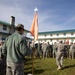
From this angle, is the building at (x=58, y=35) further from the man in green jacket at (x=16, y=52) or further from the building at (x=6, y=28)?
the man in green jacket at (x=16, y=52)

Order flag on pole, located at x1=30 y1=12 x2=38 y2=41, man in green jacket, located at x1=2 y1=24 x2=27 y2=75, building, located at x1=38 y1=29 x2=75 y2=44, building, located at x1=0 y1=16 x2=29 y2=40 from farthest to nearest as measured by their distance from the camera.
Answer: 1. building, located at x1=38 y1=29 x2=75 y2=44
2. building, located at x1=0 y1=16 x2=29 y2=40
3. flag on pole, located at x1=30 y1=12 x2=38 y2=41
4. man in green jacket, located at x1=2 y1=24 x2=27 y2=75

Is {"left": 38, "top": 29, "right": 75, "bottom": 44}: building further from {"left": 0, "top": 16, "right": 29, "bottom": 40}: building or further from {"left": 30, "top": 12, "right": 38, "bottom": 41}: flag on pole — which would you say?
{"left": 30, "top": 12, "right": 38, "bottom": 41}: flag on pole

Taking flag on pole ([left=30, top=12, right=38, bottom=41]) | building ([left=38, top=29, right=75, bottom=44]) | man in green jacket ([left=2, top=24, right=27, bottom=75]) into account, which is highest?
building ([left=38, top=29, right=75, bottom=44])

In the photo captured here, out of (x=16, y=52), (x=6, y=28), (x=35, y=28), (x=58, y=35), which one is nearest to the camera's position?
(x=16, y=52)

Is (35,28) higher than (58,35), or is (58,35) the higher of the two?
(58,35)

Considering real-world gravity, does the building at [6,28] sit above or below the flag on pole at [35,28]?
above

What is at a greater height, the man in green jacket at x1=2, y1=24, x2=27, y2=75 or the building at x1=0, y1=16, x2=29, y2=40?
the building at x1=0, y1=16, x2=29, y2=40

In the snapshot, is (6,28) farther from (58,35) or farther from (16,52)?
(16,52)

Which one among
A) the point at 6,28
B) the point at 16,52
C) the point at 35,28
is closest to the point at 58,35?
the point at 6,28

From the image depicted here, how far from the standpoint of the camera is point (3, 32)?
143 feet

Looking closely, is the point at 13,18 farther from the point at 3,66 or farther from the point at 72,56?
the point at 3,66

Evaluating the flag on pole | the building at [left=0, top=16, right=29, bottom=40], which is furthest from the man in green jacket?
the building at [left=0, top=16, right=29, bottom=40]

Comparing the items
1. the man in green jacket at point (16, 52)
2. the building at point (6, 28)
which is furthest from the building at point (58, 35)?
the man in green jacket at point (16, 52)

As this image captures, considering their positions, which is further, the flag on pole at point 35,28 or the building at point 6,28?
the building at point 6,28
